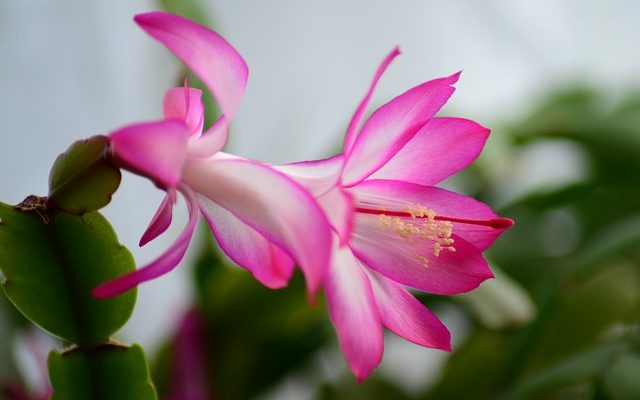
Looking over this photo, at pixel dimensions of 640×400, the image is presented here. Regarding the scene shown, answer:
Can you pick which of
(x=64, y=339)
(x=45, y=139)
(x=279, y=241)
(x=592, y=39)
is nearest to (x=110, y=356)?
(x=64, y=339)

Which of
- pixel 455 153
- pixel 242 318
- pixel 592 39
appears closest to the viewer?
pixel 455 153

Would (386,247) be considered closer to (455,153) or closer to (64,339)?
(455,153)

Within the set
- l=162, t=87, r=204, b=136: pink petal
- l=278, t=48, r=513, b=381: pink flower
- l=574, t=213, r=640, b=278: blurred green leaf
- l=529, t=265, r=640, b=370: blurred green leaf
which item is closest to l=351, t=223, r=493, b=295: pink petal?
l=278, t=48, r=513, b=381: pink flower

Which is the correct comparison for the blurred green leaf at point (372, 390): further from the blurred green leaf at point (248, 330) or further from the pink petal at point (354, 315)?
the pink petal at point (354, 315)

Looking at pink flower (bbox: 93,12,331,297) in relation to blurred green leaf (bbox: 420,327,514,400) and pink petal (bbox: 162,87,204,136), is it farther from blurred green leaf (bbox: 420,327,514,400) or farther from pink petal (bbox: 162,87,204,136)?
blurred green leaf (bbox: 420,327,514,400)

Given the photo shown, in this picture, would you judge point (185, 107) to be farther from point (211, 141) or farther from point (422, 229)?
point (422, 229)
